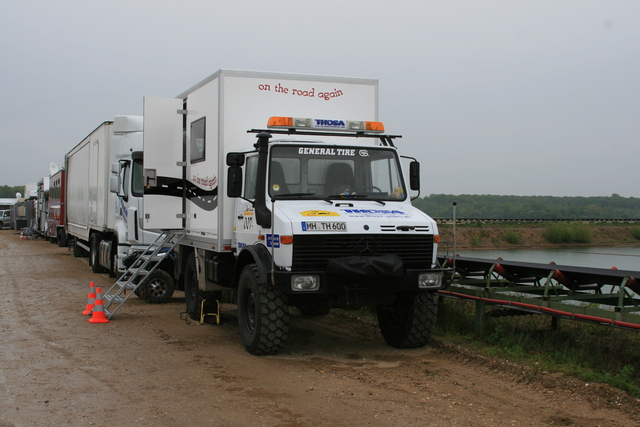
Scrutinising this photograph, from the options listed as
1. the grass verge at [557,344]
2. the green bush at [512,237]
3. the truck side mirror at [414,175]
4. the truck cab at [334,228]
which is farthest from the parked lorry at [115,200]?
the green bush at [512,237]

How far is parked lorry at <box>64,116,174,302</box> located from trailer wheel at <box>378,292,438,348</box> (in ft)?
20.1

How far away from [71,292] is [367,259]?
9.52 metres

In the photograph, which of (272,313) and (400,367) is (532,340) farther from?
(272,313)

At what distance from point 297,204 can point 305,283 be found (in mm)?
1069

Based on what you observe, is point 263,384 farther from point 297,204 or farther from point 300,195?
point 300,195

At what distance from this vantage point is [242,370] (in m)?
7.46

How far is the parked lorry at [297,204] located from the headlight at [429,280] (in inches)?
0.5

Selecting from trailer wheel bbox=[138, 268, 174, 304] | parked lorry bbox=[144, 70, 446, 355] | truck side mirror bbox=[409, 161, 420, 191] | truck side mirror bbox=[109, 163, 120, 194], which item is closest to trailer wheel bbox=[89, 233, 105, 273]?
truck side mirror bbox=[109, 163, 120, 194]

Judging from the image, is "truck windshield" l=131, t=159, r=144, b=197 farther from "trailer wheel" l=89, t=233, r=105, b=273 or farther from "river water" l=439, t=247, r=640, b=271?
"river water" l=439, t=247, r=640, b=271

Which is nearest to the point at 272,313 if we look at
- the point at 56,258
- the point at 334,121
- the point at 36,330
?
the point at 334,121

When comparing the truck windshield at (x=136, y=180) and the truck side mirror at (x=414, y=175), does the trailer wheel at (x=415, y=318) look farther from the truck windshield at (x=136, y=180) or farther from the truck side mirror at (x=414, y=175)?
the truck windshield at (x=136, y=180)

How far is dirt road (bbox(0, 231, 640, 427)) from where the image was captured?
5.69 metres

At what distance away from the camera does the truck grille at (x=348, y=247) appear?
24.5ft

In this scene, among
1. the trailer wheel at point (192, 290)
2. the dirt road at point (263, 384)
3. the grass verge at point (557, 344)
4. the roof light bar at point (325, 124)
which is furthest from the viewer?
the trailer wheel at point (192, 290)
